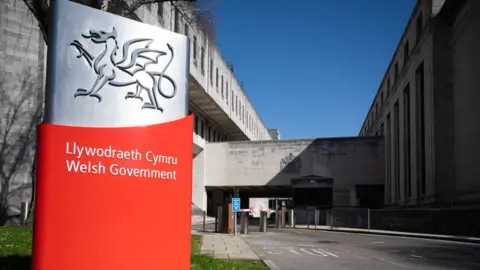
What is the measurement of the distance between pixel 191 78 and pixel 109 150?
39842 millimetres

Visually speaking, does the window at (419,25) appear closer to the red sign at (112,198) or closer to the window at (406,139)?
the window at (406,139)

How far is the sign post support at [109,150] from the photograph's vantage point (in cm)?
554

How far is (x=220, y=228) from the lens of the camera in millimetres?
26688

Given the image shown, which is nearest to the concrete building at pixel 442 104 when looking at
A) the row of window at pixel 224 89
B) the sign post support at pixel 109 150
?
the row of window at pixel 224 89

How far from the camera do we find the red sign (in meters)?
5.50

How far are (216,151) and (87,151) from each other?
53613mm

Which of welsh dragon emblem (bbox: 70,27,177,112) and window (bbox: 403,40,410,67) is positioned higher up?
window (bbox: 403,40,410,67)

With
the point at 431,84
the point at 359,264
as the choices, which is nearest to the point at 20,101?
the point at 359,264

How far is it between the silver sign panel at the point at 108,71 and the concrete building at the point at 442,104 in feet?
81.0

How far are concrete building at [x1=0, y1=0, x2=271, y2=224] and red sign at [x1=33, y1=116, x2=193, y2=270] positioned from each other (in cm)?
977

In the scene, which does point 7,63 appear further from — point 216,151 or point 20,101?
point 216,151

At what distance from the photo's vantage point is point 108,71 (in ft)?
19.2

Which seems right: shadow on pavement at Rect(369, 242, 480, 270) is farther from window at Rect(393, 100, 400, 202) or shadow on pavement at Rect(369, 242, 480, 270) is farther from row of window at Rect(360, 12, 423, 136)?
window at Rect(393, 100, 400, 202)

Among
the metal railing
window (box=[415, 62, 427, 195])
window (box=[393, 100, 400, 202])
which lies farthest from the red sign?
window (box=[393, 100, 400, 202])
